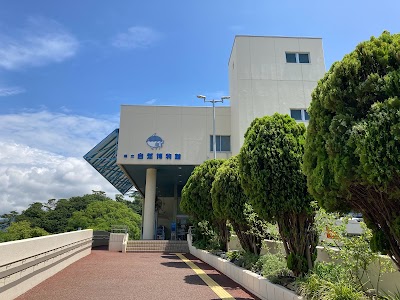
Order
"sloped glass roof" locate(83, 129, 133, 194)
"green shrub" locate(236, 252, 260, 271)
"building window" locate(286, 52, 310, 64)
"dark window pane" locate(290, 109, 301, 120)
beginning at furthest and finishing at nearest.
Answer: "sloped glass roof" locate(83, 129, 133, 194)
"building window" locate(286, 52, 310, 64)
"dark window pane" locate(290, 109, 301, 120)
"green shrub" locate(236, 252, 260, 271)

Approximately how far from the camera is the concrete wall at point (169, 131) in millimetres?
19828

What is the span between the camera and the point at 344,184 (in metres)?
3.31

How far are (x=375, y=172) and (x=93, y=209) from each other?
45.7 m

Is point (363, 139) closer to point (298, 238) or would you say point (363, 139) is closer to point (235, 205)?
point (298, 238)

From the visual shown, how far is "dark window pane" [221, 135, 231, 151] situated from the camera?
20.8 meters

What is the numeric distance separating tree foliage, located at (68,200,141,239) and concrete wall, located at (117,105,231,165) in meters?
21.8

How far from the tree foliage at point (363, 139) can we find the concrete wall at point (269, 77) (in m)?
15.4

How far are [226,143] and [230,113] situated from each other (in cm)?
224

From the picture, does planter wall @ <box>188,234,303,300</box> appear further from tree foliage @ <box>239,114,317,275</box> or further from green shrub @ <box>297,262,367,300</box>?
tree foliage @ <box>239,114,317,275</box>

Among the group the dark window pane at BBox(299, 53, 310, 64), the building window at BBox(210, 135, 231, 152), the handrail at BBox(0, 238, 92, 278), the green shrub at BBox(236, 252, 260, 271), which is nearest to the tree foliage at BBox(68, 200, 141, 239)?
the building window at BBox(210, 135, 231, 152)

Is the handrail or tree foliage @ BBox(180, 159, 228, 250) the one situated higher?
tree foliage @ BBox(180, 159, 228, 250)

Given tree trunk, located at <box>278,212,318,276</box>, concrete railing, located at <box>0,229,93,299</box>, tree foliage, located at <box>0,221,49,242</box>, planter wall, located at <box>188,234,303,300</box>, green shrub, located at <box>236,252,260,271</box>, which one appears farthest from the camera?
tree foliage, located at <box>0,221,49,242</box>

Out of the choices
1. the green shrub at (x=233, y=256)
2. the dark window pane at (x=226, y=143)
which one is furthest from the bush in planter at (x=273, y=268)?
the dark window pane at (x=226, y=143)

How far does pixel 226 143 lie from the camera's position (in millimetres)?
20984
